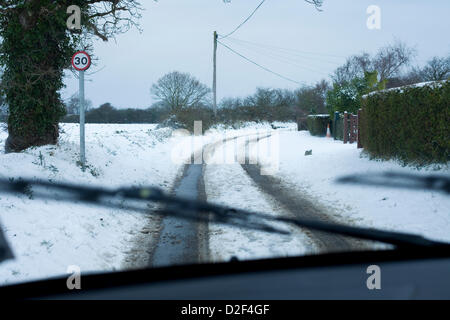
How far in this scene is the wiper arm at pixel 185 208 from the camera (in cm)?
216

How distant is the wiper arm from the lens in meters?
2.16

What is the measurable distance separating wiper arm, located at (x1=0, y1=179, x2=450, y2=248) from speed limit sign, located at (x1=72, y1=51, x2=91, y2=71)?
19.8ft

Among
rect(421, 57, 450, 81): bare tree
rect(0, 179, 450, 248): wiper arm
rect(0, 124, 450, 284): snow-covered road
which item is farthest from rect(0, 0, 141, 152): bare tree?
rect(421, 57, 450, 81): bare tree

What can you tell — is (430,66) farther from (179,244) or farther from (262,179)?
(179,244)

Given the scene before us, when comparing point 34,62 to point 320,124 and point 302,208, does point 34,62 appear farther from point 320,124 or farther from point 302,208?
point 320,124

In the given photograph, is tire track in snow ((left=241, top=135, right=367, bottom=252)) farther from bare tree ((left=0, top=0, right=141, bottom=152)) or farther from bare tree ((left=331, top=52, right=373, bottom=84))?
bare tree ((left=331, top=52, right=373, bottom=84))

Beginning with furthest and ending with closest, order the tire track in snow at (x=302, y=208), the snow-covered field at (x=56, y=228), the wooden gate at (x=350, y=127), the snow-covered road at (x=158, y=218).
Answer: the wooden gate at (x=350, y=127) → the tire track in snow at (x=302, y=208) → the snow-covered road at (x=158, y=218) → the snow-covered field at (x=56, y=228)

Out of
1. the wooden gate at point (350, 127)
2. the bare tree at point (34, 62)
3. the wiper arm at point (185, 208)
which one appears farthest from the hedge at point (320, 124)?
the wiper arm at point (185, 208)

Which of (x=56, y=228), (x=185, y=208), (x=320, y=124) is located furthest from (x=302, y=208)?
(x=320, y=124)

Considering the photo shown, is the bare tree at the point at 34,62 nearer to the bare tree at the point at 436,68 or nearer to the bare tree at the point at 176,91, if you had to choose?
the bare tree at the point at 176,91

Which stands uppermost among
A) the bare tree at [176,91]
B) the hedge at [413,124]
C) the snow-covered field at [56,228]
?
the bare tree at [176,91]

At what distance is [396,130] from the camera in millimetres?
9469

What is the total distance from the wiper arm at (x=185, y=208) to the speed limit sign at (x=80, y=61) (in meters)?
6.03

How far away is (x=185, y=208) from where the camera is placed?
2.33 metres
